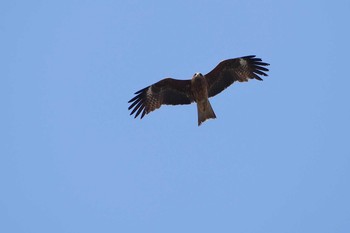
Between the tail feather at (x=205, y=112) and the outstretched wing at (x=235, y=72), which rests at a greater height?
the outstretched wing at (x=235, y=72)

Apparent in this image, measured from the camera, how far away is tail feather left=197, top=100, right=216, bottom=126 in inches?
404

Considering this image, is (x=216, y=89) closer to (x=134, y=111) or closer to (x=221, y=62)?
(x=221, y=62)

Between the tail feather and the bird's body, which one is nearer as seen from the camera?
the bird's body

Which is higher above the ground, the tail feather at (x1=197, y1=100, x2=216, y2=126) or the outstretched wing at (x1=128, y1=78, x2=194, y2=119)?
the outstretched wing at (x1=128, y1=78, x2=194, y2=119)

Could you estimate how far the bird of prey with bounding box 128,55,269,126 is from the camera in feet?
33.8

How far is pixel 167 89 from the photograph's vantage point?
10.7 meters

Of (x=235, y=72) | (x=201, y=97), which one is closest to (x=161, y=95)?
(x=201, y=97)

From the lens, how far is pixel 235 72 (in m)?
10.6

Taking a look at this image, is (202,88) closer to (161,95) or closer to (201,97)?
(201,97)

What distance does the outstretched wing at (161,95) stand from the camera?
1054cm

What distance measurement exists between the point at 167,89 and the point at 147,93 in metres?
0.56

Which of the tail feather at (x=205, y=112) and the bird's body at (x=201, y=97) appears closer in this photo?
the bird's body at (x=201, y=97)

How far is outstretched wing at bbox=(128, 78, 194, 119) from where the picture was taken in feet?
34.6

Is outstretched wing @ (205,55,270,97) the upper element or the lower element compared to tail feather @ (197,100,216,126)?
upper
